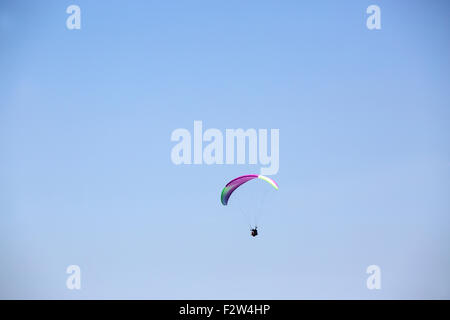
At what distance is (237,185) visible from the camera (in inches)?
1258

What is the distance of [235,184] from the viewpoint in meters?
31.7

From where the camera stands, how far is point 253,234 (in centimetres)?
3281

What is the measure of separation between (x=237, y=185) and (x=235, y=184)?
0.24 meters

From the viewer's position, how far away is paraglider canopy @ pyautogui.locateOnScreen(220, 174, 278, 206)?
3059 cm

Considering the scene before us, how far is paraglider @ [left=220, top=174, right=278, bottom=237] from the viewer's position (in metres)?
30.6

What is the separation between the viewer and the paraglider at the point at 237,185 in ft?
100
